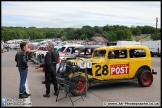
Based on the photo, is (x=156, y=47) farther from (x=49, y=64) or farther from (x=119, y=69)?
(x=49, y=64)

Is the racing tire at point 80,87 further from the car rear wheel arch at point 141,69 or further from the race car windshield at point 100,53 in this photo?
the car rear wheel arch at point 141,69

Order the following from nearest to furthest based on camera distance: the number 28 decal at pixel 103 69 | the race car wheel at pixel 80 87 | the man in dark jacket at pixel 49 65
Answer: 1. the man in dark jacket at pixel 49 65
2. the race car wheel at pixel 80 87
3. the number 28 decal at pixel 103 69

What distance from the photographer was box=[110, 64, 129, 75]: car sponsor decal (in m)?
8.75

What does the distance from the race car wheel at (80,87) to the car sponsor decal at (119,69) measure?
1.34m

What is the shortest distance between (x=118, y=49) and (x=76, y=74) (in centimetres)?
215

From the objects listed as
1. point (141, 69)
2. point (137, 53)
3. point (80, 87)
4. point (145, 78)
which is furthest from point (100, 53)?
point (80, 87)

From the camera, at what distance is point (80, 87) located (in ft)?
25.9

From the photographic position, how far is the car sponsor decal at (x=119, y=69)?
28.7 ft

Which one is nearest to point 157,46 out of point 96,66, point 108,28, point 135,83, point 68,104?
point 135,83

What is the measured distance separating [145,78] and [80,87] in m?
2.98

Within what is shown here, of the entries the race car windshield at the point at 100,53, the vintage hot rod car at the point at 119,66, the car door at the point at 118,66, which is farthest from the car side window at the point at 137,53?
the race car windshield at the point at 100,53

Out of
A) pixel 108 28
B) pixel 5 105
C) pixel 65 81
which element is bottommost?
pixel 5 105

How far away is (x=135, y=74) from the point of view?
9.22 m

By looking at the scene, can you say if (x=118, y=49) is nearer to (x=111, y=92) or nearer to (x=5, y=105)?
(x=111, y=92)
